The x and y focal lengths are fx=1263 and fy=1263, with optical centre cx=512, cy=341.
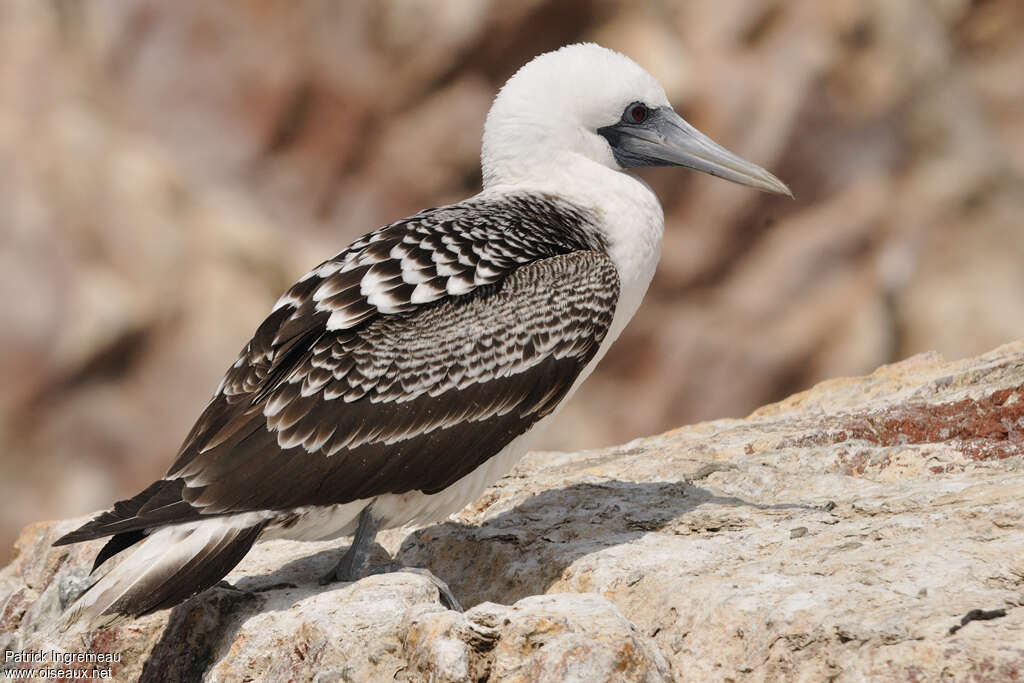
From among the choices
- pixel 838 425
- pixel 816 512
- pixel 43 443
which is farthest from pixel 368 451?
pixel 43 443

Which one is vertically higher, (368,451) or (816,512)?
(368,451)

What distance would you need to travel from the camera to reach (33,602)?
24.1 feet

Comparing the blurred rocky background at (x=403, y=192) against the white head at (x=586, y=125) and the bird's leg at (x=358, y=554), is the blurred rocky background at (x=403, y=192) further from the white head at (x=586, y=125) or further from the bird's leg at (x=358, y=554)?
the bird's leg at (x=358, y=554)

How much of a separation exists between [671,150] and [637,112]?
0.33 metres

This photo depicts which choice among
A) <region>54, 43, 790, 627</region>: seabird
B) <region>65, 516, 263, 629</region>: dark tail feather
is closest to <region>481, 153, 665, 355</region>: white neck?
<region>54, 43, 790, 627</region>: seabird

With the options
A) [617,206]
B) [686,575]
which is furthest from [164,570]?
[617,206]

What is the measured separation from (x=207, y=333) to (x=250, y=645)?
17.4 meters

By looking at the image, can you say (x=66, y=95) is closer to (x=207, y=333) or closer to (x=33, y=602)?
(x=207, y=333)

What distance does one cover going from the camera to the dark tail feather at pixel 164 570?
558cm

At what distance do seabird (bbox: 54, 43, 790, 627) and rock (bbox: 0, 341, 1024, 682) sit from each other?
0.44m

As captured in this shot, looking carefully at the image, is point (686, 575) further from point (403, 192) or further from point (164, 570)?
point (403, 192)

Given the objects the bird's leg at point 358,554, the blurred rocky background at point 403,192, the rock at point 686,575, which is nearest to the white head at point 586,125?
the rock at point 686,575

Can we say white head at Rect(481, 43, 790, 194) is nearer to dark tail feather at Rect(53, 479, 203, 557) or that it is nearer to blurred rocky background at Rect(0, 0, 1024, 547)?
dark tail feather at Rect(53, 479, 203, 557)

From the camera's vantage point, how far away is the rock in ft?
15.9
